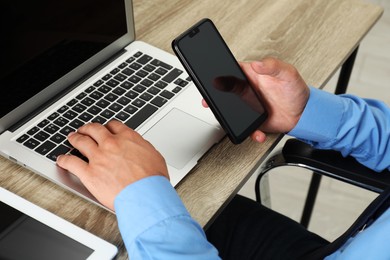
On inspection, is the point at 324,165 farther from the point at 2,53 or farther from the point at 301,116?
the point at 2,53

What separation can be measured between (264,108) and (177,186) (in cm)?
22

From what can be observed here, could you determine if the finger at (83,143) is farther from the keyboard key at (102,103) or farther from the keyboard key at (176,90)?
the keyboard key at (176,90)

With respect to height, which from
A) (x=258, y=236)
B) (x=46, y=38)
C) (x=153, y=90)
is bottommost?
(x=258, y=236)

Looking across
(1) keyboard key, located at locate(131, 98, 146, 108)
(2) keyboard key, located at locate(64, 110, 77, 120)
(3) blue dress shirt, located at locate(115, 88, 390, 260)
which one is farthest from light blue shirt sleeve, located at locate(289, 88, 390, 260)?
(2) keyboard key, located at locate(64, 110, 77, 120)

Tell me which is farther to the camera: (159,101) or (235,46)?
(235,46)

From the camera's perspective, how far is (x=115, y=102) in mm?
916

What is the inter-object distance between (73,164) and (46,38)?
25cm

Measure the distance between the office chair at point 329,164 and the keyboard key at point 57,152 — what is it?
380mm

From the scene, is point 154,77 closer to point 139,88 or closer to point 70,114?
point 139,88

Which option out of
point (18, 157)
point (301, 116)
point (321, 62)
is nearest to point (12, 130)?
point (18, 157)

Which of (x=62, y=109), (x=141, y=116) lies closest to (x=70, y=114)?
(x=62, y=109)

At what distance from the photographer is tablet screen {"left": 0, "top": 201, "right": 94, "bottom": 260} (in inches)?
27.7

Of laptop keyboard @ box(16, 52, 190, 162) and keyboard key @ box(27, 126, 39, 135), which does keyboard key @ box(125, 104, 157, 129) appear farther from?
keyboard key @ box(27, 126, 39, 135)

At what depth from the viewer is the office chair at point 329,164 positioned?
93 centimetres
